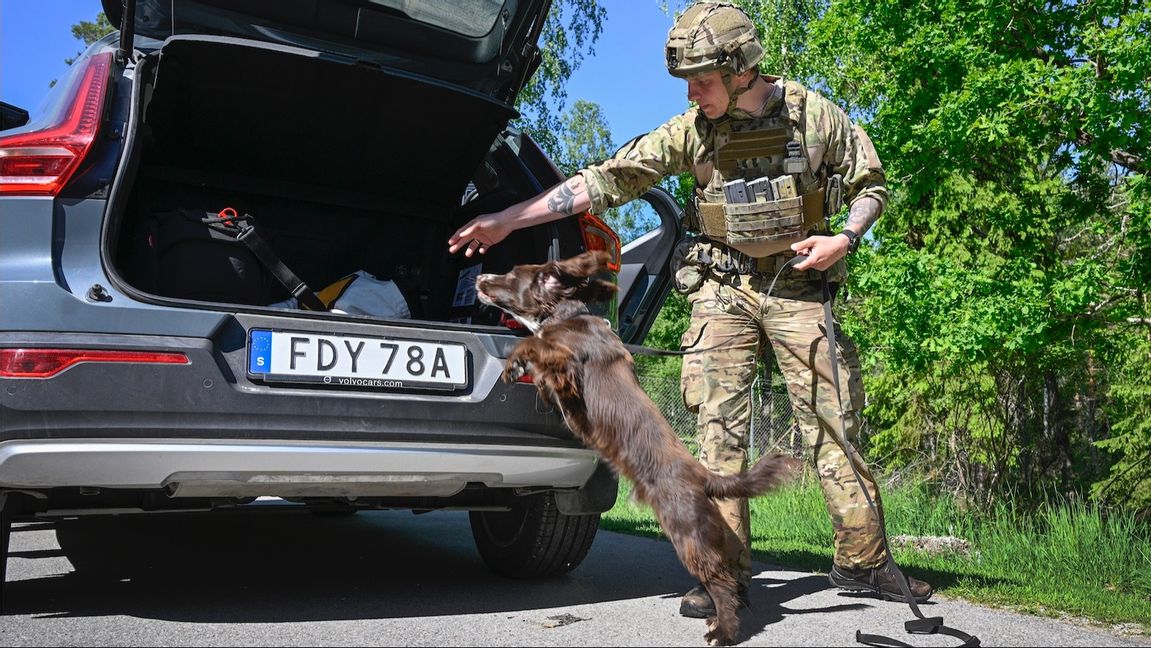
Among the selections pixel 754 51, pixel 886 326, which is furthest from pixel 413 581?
pixel 886 326

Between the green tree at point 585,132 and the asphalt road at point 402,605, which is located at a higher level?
the green tree at point 585,132

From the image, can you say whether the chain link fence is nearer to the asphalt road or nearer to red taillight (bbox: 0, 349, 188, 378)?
the asphalt road

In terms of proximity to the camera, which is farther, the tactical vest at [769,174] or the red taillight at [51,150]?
the tactical vest at [769,174]

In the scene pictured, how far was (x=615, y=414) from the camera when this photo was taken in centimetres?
293

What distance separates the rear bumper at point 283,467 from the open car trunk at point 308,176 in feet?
3.02

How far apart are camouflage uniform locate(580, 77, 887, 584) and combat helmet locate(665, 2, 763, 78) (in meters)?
0.21

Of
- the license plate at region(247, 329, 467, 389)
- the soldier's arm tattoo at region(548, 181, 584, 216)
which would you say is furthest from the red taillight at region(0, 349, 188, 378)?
the soldier's arm tattoo at region(548, 181, 584, 216)

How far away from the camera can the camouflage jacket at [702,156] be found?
339 centimetres

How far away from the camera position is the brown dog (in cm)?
276

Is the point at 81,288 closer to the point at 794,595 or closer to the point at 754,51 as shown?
the point at 754,51

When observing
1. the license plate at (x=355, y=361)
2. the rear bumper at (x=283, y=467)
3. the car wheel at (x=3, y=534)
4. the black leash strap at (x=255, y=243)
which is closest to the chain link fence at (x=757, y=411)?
the black leash strap at (x=255, y=243)

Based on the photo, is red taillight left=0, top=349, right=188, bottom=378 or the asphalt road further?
the asphalt road

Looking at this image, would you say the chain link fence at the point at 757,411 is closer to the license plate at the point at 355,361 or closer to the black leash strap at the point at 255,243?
the black leash strap at the point at 255,243

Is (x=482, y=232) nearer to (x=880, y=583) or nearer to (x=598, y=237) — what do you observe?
(x=598, y=237)
